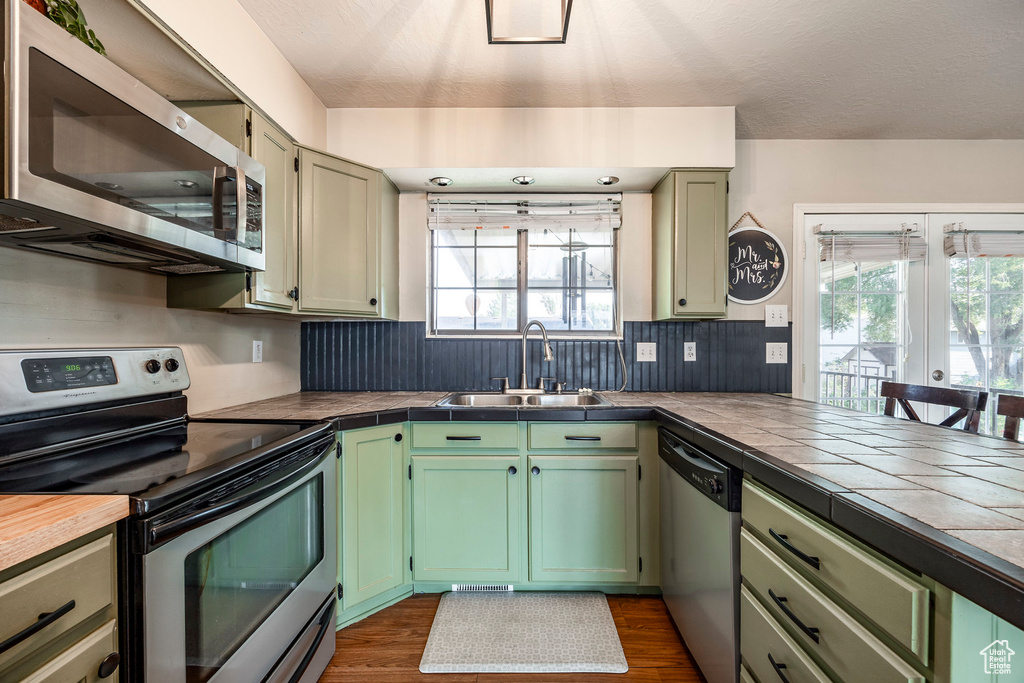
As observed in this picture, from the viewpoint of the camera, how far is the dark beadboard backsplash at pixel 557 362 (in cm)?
256

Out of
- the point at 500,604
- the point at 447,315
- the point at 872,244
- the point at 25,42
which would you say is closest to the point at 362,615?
the point at 500,604

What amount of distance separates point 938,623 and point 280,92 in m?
2.48

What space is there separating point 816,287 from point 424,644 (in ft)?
9.02

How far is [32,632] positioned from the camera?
0.63 metres

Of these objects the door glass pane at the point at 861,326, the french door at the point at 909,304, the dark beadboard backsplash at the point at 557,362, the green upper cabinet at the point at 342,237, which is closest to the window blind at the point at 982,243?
the french door at the point at 909,304

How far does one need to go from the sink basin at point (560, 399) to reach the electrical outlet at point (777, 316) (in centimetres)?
115

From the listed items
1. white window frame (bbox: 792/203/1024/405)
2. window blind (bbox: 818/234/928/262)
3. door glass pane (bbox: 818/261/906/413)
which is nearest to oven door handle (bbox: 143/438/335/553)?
white window frame (bbox: 792/203/1024/405)

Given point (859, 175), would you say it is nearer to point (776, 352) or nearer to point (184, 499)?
point (776, 352)

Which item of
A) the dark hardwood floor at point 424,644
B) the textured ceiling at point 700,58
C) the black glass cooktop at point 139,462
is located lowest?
the dark hardwood floor at point 424,644

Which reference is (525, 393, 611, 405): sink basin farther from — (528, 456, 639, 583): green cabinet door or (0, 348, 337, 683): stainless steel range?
(0, 348, 337, 683): stainless steel range

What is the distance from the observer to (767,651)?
1080 mm

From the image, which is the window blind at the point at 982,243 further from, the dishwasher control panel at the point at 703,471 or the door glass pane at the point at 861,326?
the dishwasher control panel at the point at 703,471

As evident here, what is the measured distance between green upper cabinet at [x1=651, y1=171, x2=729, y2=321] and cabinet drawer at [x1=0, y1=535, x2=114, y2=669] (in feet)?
7.37

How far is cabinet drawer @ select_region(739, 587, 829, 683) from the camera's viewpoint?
94 cm
